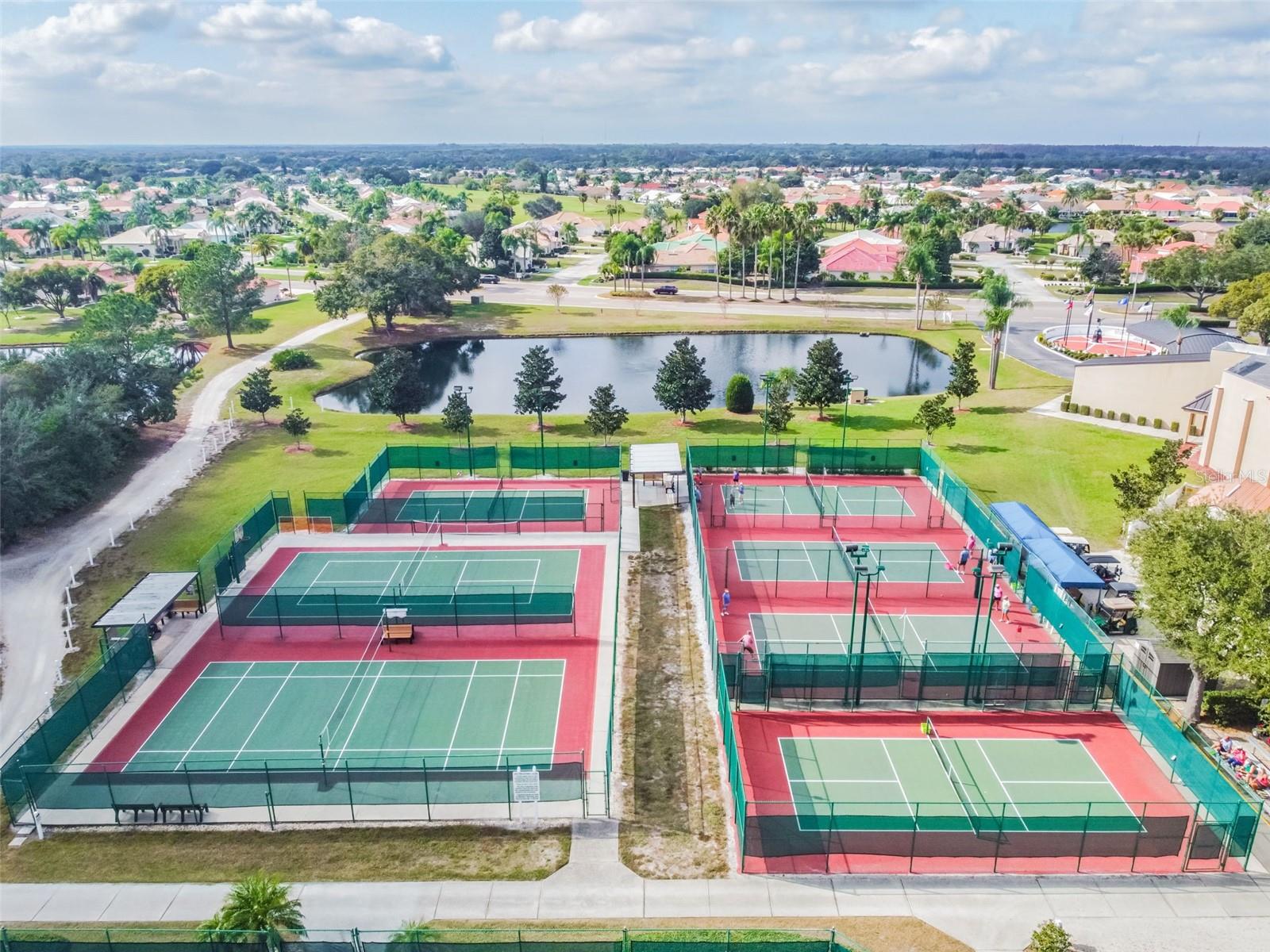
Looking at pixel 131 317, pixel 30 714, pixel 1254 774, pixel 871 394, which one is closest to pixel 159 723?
pixel 30 714

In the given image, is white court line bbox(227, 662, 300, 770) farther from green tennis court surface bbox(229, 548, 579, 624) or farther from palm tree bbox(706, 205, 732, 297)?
palm tree bbox(706, 205, 732, 297)

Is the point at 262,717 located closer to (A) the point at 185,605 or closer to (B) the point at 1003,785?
(A) the point at 185,605

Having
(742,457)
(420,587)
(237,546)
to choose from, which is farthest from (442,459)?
(742,457)

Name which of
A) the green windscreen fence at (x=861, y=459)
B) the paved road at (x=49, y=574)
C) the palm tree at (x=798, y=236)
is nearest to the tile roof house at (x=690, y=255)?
the palm tree at (x=798, y=236)

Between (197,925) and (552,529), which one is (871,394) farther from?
(197,925)

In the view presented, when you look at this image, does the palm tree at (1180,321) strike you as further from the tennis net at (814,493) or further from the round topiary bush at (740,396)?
the tennis net at (814,493)
